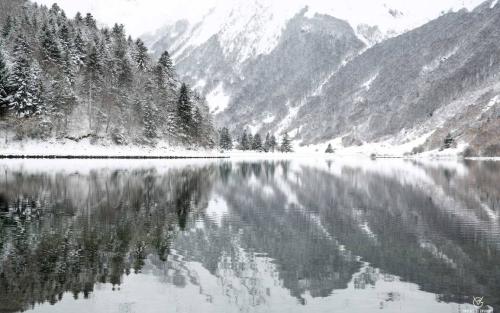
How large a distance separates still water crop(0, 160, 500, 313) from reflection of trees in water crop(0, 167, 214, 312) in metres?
0.06

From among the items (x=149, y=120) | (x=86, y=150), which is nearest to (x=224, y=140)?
(x=149, y=120)

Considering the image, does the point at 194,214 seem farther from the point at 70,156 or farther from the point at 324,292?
the point at 70,156

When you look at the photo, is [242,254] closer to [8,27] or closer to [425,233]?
[425,233]

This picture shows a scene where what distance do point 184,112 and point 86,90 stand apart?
22.7 metres

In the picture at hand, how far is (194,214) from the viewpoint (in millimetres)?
31344

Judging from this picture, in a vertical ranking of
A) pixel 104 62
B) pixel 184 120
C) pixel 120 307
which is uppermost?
pixel 104 62

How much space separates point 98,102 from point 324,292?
10734 centimetres

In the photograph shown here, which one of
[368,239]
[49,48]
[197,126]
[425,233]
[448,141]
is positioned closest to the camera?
[368,239]

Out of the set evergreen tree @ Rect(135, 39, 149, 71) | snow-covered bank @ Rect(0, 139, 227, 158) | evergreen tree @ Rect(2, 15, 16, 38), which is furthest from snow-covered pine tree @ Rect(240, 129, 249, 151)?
evergreen tree @ Rect(2, 15, 16, 38)

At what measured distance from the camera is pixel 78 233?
23.9m

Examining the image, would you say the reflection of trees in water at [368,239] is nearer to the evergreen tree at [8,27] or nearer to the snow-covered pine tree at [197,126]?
the snow-covered pine tree at [197,126]

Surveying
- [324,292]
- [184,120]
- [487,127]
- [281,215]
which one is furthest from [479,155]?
[324,292]

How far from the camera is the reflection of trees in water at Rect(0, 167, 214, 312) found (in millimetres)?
16484

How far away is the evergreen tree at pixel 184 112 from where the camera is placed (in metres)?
123
